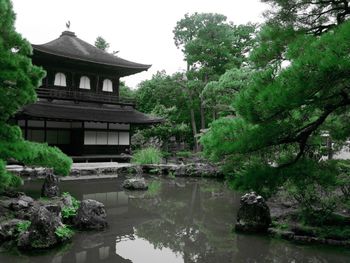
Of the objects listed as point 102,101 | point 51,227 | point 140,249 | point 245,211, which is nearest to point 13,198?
point 51,227

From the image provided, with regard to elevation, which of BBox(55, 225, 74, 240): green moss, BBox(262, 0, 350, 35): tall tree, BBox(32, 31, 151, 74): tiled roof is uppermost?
BBox(32, 31, 151, 74): tiled roof

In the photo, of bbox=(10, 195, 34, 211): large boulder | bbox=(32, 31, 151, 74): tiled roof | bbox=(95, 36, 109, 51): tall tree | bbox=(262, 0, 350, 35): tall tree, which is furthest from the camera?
bbox=(95, 36, 109, 51): tall tree

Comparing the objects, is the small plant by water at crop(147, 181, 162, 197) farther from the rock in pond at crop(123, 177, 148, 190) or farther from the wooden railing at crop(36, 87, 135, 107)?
the wooden railing at crop(36, 87, 135, 107)

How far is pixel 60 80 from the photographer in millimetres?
22203

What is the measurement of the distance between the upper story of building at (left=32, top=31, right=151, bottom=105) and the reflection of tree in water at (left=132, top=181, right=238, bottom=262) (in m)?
11.3

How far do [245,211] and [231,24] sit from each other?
25.3 m

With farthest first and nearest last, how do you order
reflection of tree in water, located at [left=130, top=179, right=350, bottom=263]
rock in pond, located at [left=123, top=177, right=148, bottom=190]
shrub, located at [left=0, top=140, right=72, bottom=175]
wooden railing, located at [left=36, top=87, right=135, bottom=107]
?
wooden railing, located at [left=36, top=87, right=135, bottom=107] → rock in pond, located at [left=123, top=177, right=148, bottom=190] → shrub, located at [left=0, top=140, right=72, bottom=175] → reflection of tree in water, located at [left=130, top=179, right=350, bottom=263]

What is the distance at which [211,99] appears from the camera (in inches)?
856

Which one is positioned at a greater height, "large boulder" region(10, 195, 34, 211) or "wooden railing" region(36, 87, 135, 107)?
"wooden railing" region(36, 87, 135, 107)

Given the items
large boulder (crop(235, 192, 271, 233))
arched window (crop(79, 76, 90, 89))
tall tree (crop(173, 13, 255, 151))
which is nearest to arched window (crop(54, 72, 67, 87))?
arched window (crop(79, 76, 90, 89))

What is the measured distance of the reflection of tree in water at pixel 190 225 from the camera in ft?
23.5

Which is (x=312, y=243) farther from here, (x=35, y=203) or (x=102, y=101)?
A: (x=102, y=101)

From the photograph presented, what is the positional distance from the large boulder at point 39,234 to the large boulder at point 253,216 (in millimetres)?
4119

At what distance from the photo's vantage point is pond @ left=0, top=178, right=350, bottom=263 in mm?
6438
